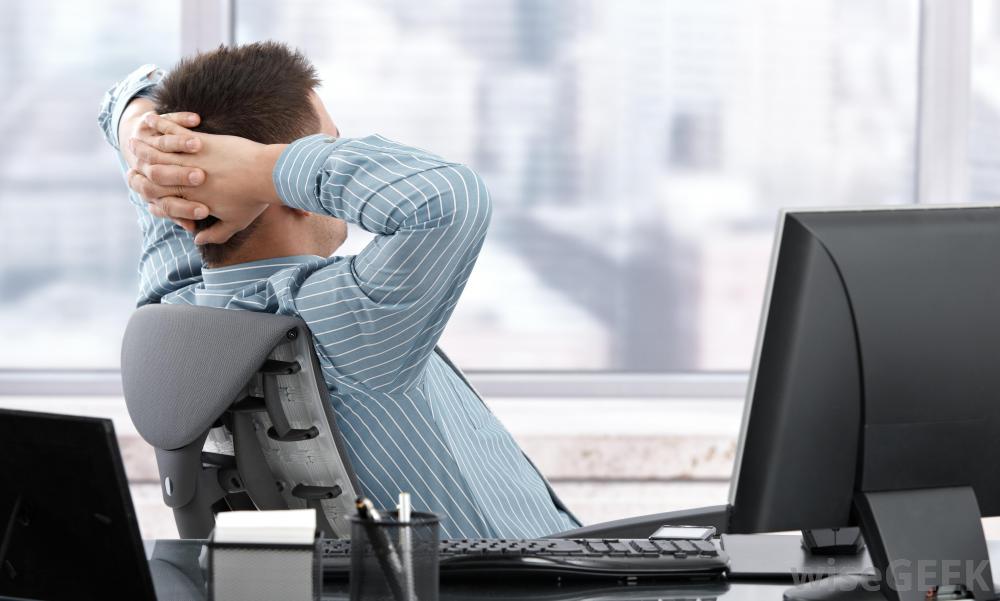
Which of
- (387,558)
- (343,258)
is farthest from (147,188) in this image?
(387,558)

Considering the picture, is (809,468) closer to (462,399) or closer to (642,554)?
(642,554)

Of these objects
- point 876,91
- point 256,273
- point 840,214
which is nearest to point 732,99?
point 876,91

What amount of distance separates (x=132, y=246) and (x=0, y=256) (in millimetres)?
328

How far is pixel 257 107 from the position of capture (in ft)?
3.96

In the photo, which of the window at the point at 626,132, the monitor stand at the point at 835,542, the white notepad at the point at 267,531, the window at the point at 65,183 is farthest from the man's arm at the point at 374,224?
the window at the point at 65,183

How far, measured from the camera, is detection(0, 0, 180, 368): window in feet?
8.33

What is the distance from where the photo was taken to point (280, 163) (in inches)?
42.8

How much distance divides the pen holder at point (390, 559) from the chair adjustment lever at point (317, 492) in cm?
36

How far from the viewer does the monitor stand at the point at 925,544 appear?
82 centimetres

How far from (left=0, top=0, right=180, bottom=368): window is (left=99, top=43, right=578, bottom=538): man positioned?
1304mm

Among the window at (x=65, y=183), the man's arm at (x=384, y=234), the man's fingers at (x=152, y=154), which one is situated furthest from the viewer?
the window at (x=65, y=183)

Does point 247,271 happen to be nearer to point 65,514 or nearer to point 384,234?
point 384,234

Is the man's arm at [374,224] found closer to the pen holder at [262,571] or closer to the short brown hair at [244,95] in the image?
the short brown hair at [244,95]

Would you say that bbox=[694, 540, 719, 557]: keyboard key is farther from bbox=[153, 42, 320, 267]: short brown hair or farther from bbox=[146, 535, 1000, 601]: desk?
bbox=[153, 42, 320, 267]: short brown hair
